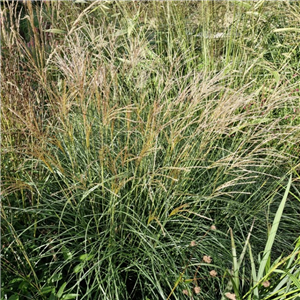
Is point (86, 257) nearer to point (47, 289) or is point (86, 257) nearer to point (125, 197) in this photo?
point (47, 289)

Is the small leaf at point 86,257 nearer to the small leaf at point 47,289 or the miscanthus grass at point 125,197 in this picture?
the miscanthus grass at point 125,197

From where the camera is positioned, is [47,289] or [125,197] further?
[125,197]

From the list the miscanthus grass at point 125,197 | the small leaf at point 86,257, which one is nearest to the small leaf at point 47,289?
the miscanthus grass at point 125,197

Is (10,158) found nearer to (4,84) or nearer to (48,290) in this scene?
(4,84)

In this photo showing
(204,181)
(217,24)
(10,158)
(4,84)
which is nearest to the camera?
(4,84)

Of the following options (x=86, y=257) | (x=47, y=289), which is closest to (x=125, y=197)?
(x=86, y=257)

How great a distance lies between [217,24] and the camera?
2902 mm

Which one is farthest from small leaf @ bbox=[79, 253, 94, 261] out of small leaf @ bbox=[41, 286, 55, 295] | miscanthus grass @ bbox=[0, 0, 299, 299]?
small leaf @ bbox=[41, 286, 55, 295]

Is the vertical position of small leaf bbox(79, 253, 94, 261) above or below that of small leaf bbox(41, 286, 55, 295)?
above

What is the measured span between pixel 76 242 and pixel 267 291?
0.91 metres

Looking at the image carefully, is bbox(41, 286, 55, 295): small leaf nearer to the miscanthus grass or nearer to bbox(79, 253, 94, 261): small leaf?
the miscanthus grass

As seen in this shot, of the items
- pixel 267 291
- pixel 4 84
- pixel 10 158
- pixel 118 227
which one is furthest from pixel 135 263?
pixel 4 84

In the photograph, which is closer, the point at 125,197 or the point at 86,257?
the point at 86,257

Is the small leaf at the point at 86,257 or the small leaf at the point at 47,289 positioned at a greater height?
the small leaf at the point at 86,257
